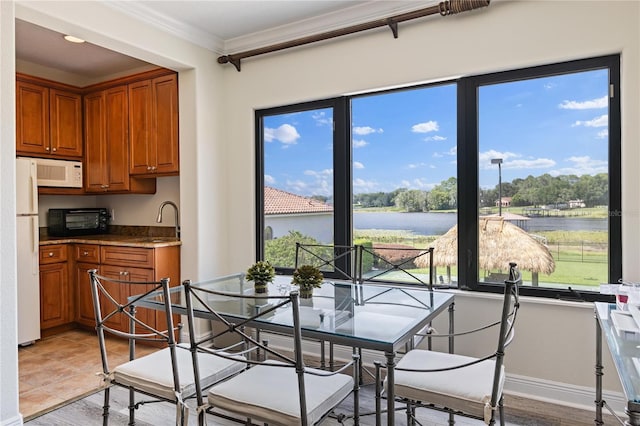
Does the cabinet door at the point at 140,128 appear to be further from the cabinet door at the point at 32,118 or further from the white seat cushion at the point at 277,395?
the white seat cushion at the point at 277,395

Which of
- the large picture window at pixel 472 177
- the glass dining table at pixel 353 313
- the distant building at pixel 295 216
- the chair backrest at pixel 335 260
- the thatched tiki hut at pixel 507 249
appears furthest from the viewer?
the distant building at pixel 295 216

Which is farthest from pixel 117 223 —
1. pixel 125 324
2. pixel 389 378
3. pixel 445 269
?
pixel 389 378

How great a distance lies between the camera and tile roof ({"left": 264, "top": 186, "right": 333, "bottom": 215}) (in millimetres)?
3568

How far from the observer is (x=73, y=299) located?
4.17 m

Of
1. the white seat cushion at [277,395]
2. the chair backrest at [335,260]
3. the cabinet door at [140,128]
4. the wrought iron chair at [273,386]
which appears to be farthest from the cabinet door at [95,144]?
the white seat cushion at [277,395]

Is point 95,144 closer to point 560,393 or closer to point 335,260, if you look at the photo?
point 335,260

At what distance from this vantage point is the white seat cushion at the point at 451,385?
1.63 meters

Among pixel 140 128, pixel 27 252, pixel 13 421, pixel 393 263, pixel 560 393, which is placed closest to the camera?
pixel 13 421

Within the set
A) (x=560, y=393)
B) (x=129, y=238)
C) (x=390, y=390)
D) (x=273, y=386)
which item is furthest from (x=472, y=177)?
(x=129, y=238)

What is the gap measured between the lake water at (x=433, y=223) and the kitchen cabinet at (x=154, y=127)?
179 centimetres

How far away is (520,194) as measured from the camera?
2.73 metres

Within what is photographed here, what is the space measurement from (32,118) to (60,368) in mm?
2378

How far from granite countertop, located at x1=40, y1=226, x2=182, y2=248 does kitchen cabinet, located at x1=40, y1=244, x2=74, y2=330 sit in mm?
113

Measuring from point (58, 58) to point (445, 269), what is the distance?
13.3ft
